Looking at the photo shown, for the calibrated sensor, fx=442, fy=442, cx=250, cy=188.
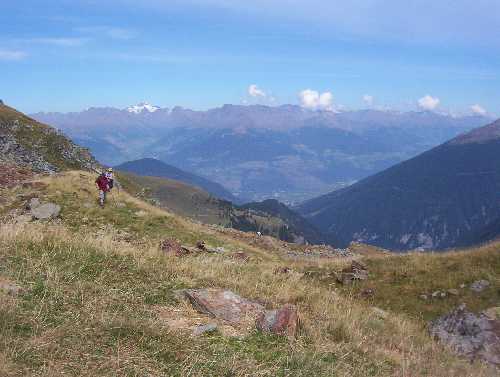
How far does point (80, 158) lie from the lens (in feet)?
295

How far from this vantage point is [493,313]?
1505 cm

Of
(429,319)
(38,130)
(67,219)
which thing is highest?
(38,130)

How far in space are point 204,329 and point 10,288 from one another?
3.46 meters

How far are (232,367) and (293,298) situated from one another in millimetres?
4425

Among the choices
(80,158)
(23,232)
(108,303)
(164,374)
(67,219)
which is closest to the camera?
(164,374)

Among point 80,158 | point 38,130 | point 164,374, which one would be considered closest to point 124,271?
point 164,374

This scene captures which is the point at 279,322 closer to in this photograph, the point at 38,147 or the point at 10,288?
the point at 10,288

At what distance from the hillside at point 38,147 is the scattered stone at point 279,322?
6764 centimetres

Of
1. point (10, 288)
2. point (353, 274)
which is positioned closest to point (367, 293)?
point (353, 274)

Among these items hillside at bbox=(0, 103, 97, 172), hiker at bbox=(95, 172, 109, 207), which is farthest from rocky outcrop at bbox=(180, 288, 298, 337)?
hillside at bbox=(0, 103, 97, 172)

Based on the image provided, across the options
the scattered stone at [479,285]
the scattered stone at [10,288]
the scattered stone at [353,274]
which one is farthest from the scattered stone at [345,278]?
the scattered stone at [10,288]

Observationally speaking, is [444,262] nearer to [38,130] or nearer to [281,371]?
[281,371]

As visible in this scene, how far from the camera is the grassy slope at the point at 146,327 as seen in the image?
605 cm

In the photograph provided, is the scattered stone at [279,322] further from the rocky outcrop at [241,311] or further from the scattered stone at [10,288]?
the scattered stone at [10,288]
